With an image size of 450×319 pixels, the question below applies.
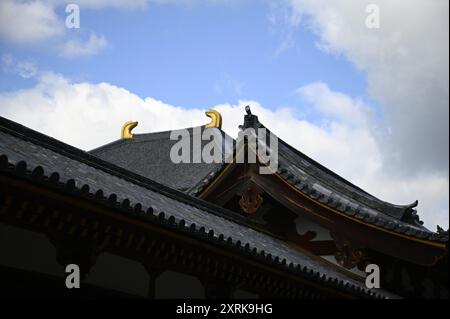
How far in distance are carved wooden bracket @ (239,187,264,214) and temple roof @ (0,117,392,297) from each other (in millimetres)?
1134

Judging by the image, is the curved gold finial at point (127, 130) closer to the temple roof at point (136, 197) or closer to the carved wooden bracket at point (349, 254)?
the temple roof at point (136, 197)

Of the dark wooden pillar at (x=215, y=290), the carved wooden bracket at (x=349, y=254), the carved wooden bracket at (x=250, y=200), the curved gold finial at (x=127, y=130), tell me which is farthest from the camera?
the curved gold finial at (x=127, y=130)

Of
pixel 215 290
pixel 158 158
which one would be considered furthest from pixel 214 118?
pixel 215 290

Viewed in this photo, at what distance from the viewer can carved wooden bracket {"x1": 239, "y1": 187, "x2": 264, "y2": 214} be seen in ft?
48.8

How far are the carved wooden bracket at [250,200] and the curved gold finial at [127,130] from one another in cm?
2257

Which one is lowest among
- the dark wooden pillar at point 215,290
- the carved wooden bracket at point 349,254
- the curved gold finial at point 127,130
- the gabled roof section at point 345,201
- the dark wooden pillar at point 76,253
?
the dark wooden pillar at point 215,290

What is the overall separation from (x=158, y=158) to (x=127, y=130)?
13.2 feet

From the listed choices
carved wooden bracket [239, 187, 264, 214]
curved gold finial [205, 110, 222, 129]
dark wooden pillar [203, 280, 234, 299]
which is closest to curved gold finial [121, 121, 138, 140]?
curved gold finial [205, 110, 222, 129]

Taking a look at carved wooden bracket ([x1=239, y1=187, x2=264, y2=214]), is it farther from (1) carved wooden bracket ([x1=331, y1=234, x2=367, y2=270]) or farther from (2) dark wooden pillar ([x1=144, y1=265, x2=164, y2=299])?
(2) dark wooden pillar ([x1=144, y1=265, x2=164, y2=299])

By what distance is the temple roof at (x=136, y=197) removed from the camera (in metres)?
6.63

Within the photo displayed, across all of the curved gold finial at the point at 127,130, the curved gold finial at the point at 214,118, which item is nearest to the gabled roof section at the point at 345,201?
the curved gold finial at the point at 214,118

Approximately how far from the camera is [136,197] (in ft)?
31.8
